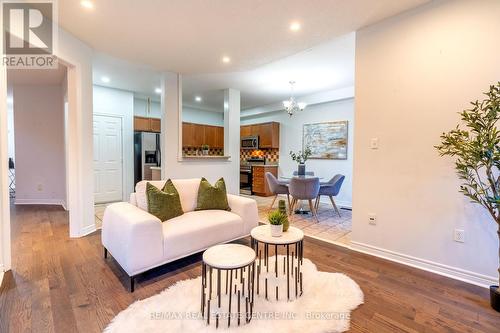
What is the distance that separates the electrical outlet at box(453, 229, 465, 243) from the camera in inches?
88.4

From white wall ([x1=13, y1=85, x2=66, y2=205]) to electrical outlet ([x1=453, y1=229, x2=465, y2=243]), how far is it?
6518 millimetres

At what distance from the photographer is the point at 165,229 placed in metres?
2.32

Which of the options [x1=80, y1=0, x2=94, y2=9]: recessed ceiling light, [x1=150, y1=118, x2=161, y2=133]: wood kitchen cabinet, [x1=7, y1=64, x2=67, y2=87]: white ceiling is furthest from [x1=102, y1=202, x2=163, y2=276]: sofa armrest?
[x1=150, y1=118, x2=161, y2=133]: wood kitchen cabinet

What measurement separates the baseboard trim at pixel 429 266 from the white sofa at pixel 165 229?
137 cm

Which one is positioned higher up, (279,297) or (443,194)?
(443,194)

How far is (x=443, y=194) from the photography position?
2334 mm

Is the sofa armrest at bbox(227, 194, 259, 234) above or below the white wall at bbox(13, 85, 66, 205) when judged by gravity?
below

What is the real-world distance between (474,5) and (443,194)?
5.63 feet

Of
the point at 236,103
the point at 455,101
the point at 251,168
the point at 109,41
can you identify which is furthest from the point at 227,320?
the point at 251,168

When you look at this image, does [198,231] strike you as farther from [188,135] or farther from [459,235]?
[188,135]

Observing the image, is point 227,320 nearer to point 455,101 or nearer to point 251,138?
point 455,101

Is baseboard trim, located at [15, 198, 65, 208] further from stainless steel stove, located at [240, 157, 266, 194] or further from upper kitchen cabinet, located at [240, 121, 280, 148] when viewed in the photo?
upper kitchen cabinet, located at [240, 121, 280, 148]

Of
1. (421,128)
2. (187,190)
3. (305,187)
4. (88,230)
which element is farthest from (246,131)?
(421,128)

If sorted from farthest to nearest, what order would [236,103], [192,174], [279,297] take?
[236,103] < [192,174] < [279,297]
